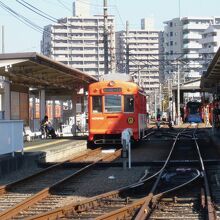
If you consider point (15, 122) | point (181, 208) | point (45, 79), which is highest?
point (45, 79)

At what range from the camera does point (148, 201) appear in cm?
1021

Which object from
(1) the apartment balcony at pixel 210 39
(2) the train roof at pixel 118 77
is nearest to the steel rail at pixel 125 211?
(2) the train roof at pixel 118 77

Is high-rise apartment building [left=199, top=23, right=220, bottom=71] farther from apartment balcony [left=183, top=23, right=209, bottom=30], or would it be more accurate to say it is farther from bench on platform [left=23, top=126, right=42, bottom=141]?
bench on platform [left=23, top=126, right=42, bottom=141]

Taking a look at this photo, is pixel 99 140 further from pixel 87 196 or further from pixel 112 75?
pixel 87 196

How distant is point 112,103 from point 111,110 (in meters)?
0.33

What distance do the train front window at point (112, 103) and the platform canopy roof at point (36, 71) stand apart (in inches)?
92.7

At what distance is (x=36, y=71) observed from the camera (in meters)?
26.1

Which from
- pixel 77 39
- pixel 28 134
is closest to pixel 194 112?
pixel 77 39

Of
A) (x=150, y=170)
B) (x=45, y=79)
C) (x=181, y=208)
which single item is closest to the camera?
(x=181, y=208)

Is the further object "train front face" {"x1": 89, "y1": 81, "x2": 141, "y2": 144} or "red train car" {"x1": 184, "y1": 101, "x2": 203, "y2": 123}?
"red train car" {"x1": 184, "y1": 101, "x2": 203, "y2": 123}

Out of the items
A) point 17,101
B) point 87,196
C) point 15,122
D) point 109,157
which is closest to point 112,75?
point 17,101

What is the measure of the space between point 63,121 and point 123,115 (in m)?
A: 12.9

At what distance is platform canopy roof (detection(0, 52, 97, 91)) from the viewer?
2117 cm

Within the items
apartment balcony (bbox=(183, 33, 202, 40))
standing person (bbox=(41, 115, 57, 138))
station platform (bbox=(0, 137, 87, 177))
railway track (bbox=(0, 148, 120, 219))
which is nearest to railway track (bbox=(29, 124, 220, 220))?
railway track (bbox=(0, 148, 120, 219))
